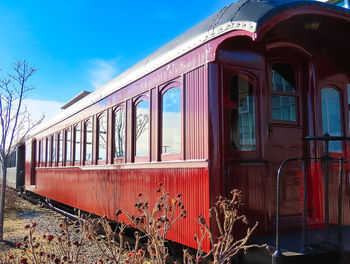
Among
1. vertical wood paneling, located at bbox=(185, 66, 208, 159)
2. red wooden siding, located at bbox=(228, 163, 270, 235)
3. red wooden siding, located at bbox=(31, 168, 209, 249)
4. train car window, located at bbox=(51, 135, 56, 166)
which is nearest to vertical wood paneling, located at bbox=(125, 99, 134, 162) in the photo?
red wooden siding, located at bbox=(31, 168, 209, 249)

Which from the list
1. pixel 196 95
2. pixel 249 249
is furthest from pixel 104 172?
pixel 249 249

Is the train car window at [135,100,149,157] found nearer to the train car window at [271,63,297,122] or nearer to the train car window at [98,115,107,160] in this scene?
the train car window at [98,115,107,160]

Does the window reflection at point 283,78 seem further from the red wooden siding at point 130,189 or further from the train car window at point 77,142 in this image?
the train car window at point 77,142

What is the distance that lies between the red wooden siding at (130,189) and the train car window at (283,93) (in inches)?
52.1

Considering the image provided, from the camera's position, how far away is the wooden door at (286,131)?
4.11 metres

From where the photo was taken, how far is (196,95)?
3910 millimetres

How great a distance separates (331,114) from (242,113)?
5.05 feet

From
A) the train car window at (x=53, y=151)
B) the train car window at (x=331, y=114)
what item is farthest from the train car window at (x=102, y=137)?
the train car window at (x=53, y=151)

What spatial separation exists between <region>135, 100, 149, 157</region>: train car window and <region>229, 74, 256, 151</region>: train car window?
1.49 m

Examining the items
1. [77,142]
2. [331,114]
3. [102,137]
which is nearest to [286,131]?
[331,114]

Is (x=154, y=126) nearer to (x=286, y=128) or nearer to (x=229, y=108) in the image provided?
(x=229, y=108)

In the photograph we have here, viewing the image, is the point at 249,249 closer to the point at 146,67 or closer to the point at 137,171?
the point at 137,171

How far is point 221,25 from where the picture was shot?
11.9ft

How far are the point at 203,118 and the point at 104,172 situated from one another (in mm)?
3096
